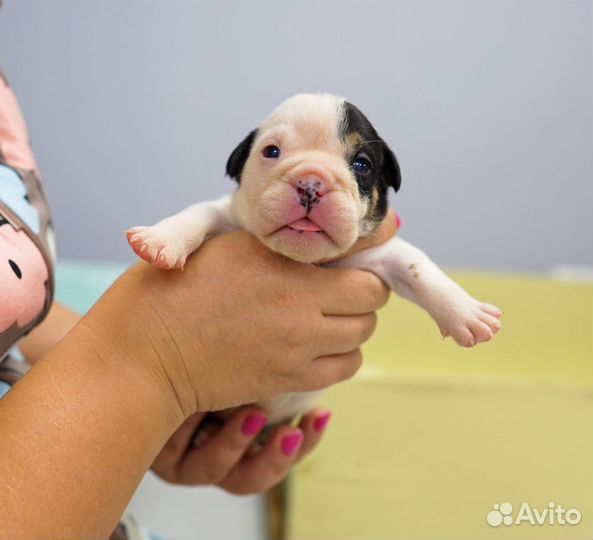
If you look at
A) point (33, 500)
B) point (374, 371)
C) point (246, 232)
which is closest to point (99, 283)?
point (374, 371)

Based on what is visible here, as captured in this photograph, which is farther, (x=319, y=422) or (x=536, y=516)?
(x=319, y=422)

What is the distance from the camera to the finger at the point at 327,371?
30.2 inches

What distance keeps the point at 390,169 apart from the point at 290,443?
18.4 inches

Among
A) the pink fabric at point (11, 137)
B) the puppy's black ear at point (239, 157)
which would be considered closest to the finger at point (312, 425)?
the puppy's black ear at point (239, 157)

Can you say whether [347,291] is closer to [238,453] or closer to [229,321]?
[229,321]

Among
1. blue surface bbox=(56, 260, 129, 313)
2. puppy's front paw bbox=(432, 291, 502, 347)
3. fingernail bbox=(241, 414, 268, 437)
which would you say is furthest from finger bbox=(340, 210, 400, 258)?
blue surface bbox=(56, 260, 129, 313)

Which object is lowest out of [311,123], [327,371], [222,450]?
[222,450]

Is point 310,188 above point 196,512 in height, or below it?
above

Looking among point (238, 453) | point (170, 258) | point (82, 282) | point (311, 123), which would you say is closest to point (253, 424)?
point (238, 453)

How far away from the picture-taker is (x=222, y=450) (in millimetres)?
901

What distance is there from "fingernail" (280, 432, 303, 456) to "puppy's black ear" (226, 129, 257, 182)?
1.37 feet

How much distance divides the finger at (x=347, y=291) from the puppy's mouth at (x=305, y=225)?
0.12 m

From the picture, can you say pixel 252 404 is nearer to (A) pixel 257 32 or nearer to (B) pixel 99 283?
(A) pixel 257 32

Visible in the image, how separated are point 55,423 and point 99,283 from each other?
1045mm
